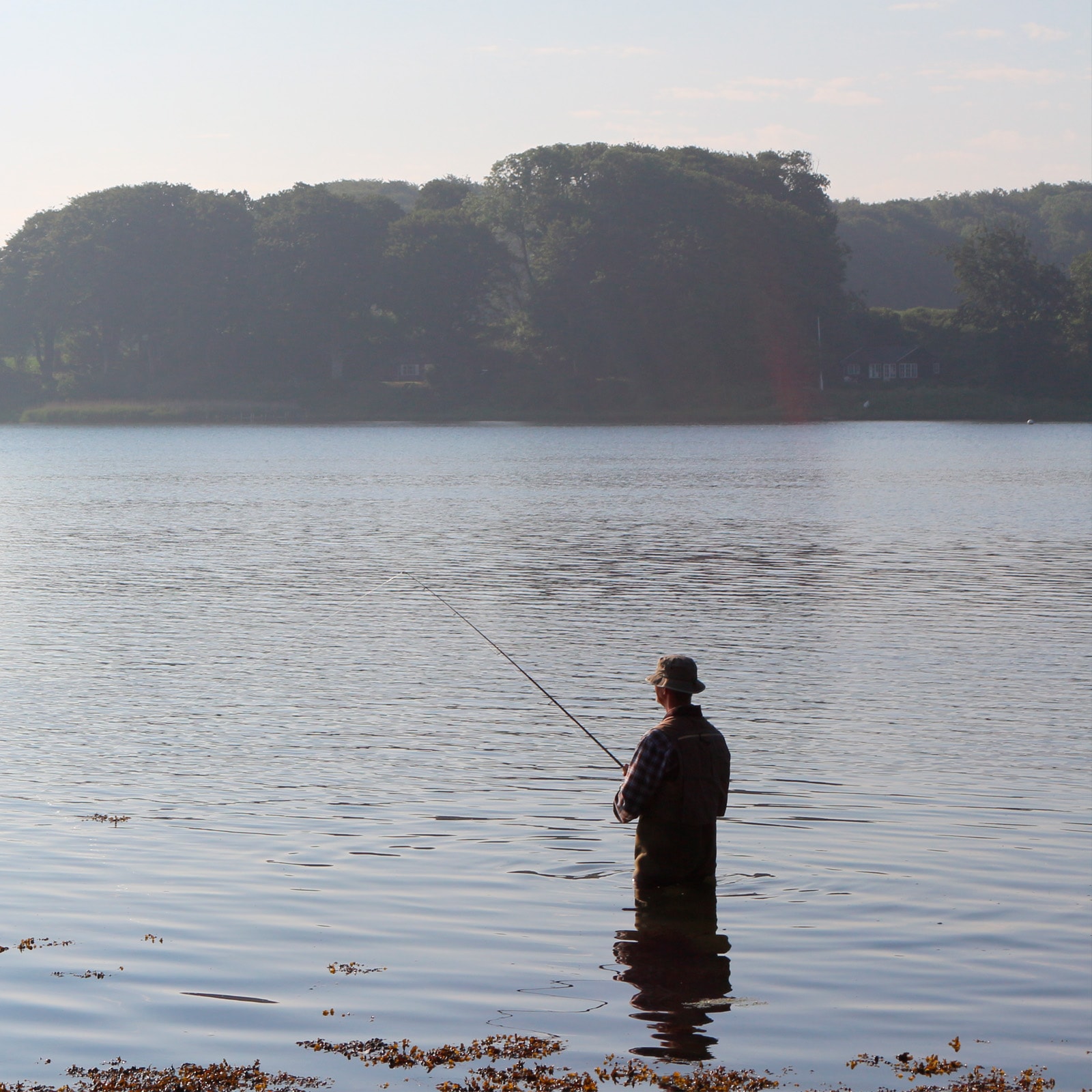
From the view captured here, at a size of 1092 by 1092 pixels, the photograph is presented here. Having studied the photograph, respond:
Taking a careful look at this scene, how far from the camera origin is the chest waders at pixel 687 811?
7555 millimetres

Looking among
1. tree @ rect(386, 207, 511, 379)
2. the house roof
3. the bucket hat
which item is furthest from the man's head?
the house roof

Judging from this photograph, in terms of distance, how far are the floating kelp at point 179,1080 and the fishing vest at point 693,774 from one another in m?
2.58

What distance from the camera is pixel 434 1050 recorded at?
609cm

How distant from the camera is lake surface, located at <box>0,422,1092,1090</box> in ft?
21.5

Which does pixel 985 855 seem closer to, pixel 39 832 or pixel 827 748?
pixel 827 748

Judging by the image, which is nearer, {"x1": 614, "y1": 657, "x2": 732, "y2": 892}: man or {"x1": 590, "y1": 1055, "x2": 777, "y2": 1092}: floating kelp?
{"x1": 590, "y1": 1055, "x2": 777, "y2": 1092}: floating kelp

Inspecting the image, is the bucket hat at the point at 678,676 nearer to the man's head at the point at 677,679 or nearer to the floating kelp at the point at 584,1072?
the man's head at the point at 677,679

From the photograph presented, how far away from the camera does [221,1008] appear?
6.54 m

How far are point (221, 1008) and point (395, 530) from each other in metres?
28.1

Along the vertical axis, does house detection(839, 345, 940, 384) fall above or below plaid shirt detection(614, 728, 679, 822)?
above

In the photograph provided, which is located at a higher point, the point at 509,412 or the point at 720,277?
the point at 720,277

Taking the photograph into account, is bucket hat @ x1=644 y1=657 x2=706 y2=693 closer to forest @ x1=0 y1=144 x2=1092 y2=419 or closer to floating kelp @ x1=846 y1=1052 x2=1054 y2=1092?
floating kelp @ x1=846 y1=1052 x2=1054 y2=1092

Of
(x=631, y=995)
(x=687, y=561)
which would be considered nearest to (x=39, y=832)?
(x=631, y=995)

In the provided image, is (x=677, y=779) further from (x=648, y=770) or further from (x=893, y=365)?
(x=893, y=365)
